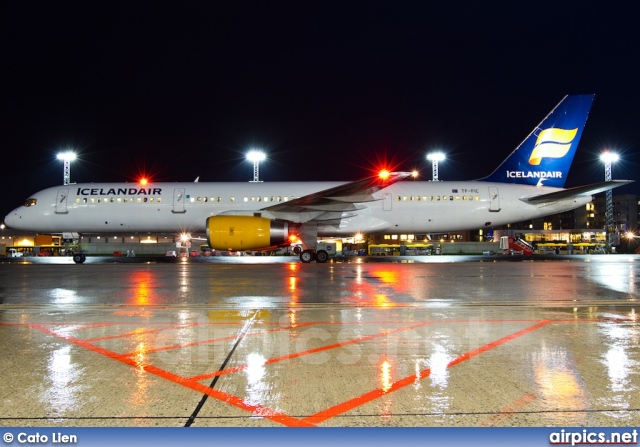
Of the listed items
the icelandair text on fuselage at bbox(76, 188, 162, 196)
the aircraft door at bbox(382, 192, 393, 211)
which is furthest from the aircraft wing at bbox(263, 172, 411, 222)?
the icelandair text on fuselage at bbox(76, 188, 162, 196)

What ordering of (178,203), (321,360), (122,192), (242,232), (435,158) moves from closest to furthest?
(321,360), (242,232), (178,203), (122,192), (435,158)

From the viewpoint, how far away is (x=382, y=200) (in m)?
21.1

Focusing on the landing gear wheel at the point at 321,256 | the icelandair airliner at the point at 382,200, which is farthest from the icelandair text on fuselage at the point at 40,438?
the icelandair airliner at the point at 382,200

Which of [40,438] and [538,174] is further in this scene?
[538,174]

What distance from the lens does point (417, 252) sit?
35.0 m

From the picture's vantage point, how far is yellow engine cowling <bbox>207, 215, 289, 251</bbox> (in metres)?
17.3

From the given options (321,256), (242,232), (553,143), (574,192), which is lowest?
(321,256)

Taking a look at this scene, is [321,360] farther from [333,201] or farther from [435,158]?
[435,158]

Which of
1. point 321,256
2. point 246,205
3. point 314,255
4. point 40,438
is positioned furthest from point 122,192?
point 40,438

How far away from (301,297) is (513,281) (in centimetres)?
537

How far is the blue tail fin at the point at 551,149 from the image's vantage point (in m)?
Answer: 21.8

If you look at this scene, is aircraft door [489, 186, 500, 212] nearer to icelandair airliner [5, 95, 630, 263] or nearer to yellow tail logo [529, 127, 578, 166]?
icelandair airliner [5, 95, 630, 263]

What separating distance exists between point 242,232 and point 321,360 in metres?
13.5

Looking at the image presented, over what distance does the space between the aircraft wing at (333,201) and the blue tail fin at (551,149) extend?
704cm
